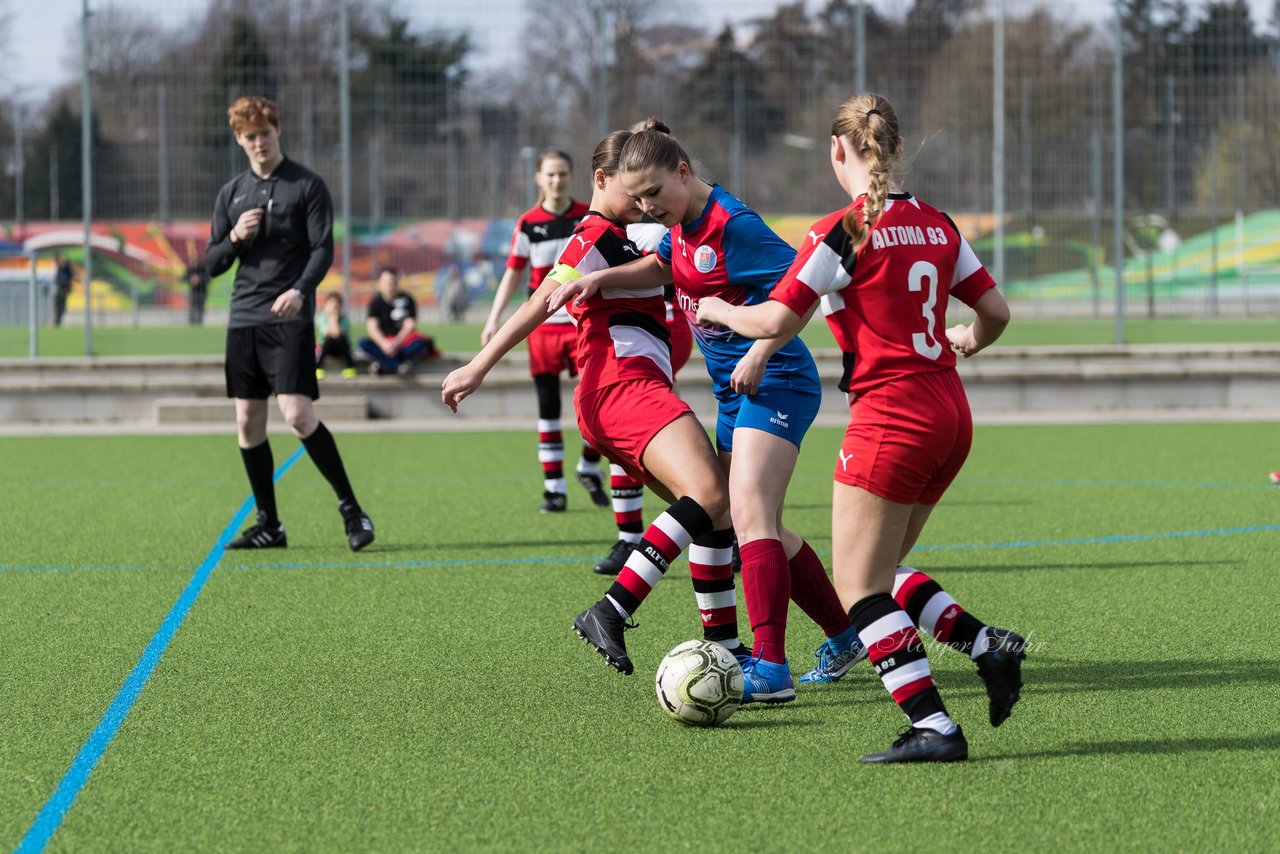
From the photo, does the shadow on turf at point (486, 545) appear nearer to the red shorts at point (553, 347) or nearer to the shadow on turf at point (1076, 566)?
the red shorts at point (553, 347)

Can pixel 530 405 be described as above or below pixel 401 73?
below

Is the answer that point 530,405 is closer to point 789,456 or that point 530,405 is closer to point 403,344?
point 403,344

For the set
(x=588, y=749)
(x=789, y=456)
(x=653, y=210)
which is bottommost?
(x=588, y=749)

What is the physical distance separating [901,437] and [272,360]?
13.6ft

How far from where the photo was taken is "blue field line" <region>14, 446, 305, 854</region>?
3.47 m

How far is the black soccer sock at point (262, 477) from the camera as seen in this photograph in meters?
7.45

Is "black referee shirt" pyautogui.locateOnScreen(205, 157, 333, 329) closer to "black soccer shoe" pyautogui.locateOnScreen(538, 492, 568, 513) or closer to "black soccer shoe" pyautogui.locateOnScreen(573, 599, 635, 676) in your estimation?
"black soccer shoe" pyautogui.locateOnScreen(538, 492, 568, 513)

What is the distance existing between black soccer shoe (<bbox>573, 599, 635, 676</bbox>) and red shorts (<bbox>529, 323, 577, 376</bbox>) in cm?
419

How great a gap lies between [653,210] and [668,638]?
67.7 inches

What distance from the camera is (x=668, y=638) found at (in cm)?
548

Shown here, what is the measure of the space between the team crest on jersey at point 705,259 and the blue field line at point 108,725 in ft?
6.85

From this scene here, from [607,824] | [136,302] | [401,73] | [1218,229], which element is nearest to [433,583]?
[607,824]

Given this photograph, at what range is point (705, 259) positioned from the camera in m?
4.49

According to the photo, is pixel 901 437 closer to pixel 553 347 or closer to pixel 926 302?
pixel 926 302
